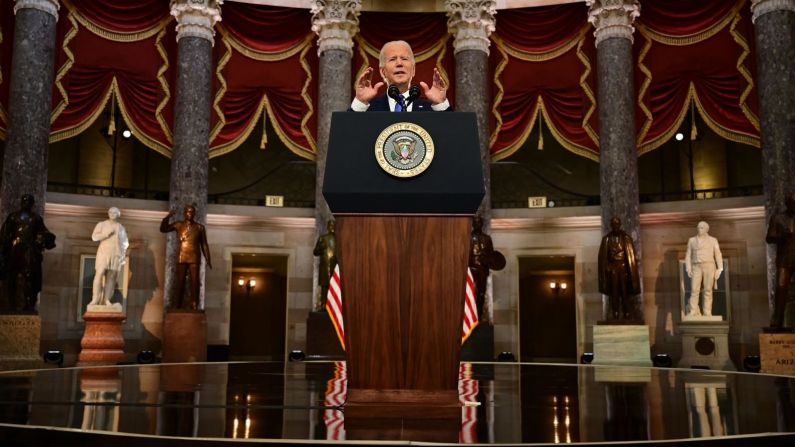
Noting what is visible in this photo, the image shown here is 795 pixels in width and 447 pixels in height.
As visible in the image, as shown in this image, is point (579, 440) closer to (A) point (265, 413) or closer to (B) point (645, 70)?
(A) point (265, 413)

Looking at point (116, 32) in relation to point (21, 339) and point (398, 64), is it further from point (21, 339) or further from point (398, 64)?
point (398, 64)

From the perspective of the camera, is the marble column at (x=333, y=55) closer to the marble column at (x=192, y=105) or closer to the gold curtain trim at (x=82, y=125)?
the marble column at (x=192, y=105)

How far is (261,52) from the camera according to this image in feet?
52.9

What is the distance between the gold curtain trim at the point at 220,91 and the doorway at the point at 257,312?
15.3ft

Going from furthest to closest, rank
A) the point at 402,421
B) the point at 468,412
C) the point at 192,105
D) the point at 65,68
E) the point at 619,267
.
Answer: the point at 192,105, the point at 65,68, the point at 619,267, the point at 468,412, the point at 402,421

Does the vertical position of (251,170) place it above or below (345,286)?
above

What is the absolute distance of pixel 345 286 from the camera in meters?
4.00

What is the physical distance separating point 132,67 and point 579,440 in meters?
13.9

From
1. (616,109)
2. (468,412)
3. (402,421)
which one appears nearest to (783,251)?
(616,109)

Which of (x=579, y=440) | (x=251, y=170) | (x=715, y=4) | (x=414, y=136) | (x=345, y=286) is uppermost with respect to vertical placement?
(x=715, y=4)

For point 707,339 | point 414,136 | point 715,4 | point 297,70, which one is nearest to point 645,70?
point 715,4

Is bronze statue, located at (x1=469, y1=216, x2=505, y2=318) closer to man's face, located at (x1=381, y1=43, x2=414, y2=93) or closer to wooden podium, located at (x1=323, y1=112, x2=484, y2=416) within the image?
man's face, located at (x1=381, y1=43, x2=414, y2=93)

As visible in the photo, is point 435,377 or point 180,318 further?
point 180,318

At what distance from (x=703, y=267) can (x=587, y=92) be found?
436 cm
